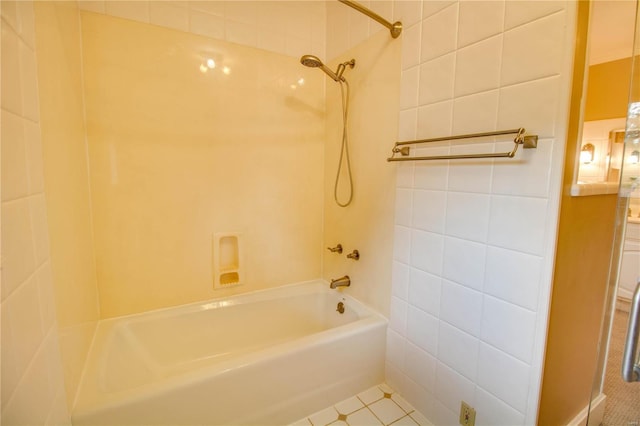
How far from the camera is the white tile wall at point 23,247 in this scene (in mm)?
511

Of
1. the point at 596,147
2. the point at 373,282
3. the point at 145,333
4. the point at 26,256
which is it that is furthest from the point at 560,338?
the point at 596,147

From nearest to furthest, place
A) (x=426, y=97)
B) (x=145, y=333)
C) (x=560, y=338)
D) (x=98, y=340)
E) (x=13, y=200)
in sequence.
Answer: (x=13, y=200) < (x=560, y=338) < (x=426, y=97) < (x=98, y=340) < (x=145, y=333)

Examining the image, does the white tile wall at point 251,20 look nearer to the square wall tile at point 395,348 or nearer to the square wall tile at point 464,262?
the square wall tile at point 464,262

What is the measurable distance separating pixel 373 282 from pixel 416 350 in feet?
1.41

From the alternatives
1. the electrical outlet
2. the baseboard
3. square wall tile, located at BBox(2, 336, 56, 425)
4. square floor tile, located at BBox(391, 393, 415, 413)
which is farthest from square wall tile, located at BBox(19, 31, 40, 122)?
the baseboard

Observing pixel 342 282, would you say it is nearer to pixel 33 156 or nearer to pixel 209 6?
pixel 33 156

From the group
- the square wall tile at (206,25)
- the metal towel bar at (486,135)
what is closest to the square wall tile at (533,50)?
the metal towel bar at (486,135)

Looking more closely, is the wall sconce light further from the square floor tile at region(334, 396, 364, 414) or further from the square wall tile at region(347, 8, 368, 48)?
the square floor tile at region(334, 396, 364, 414)

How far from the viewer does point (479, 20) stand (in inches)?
44.9

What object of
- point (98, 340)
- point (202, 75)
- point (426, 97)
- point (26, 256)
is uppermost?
point (202, 75)

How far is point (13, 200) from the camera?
554 mm

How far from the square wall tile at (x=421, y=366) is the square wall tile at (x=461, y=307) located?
0.25 m

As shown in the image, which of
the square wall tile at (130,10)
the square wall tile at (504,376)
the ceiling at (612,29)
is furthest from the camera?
the ceiling at (612,29)

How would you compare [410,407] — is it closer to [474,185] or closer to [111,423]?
[474,185]
